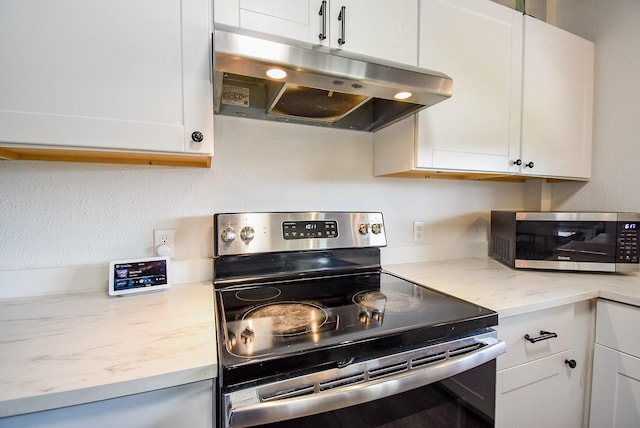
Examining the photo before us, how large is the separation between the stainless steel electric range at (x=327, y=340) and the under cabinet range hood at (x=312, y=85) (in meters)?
0.41

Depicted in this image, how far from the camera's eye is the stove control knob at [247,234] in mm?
1087

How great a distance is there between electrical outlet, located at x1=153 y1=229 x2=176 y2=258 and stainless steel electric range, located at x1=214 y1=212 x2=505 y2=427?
181mm

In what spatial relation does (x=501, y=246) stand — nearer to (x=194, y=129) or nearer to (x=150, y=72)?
(x=194, y=129)

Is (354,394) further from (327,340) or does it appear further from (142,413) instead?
(142,413)

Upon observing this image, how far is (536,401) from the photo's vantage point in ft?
3.17

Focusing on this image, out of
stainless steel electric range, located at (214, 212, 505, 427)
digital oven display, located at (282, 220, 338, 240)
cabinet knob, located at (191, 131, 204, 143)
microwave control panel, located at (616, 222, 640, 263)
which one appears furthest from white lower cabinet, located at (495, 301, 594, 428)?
cabinet knob, located at (191, 131, 204, 143)

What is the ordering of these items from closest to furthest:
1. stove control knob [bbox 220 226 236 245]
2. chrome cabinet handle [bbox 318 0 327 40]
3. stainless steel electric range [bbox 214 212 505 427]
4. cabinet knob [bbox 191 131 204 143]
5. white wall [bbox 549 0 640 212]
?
stainless steel electric range [bbox 214 212 505 427] → cabinet knob [bbox 191 131 204 143] → chrome cabinet handle [bbox 318 0 327 40] → stove control knob [bbox 220 226 236 245] → white wall [bbox 549 0 640 212]

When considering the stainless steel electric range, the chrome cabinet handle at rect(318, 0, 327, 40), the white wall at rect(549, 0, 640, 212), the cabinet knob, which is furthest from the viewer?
the white wall at rect(549, 0, 640, 212)

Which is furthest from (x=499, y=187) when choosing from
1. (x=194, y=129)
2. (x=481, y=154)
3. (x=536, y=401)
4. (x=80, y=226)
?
(x=80, y=226)

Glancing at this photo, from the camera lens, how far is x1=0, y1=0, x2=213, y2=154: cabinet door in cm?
69

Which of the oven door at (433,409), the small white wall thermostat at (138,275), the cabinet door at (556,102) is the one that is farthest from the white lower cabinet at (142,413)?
the cabinet door at (556,102)

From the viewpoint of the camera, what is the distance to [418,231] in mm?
1511

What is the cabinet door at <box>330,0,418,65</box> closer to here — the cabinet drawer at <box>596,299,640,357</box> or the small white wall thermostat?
the small white wall thermostat

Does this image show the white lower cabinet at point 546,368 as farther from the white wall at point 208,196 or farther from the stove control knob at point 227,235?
the stove control knob at point 227,235
